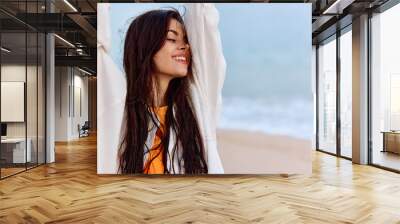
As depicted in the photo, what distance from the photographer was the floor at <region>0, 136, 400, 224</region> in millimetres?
4258

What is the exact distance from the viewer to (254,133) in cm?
662

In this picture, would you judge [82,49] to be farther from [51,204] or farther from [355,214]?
[355,214]

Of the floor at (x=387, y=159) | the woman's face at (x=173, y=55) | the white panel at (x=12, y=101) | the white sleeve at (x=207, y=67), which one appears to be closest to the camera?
the woman's face at (x=173, y=55)

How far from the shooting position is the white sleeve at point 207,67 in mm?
6555

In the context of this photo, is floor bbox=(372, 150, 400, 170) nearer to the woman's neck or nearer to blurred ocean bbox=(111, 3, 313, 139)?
blurred ocean bbox=(111, 3, 313, 139)

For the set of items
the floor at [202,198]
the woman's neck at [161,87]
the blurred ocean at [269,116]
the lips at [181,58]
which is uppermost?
the lips at [181,58]

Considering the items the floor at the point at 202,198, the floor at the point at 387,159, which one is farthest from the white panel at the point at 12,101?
the floor at the point at 387,159

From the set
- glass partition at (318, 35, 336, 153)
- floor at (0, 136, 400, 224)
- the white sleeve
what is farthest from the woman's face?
glass partition at (318, 35, 336, 153)

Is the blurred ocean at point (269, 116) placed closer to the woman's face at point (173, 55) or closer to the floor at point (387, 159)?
the woman's face at point (173, 55)

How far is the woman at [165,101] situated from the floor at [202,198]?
0.40m

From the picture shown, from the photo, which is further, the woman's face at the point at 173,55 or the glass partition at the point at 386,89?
the glass partition at the point at 386,89

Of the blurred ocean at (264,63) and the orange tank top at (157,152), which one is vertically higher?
the blurred ocean at (264,63)

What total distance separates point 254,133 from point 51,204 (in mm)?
3360

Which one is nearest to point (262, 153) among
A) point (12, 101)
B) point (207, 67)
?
point (207, 67)
